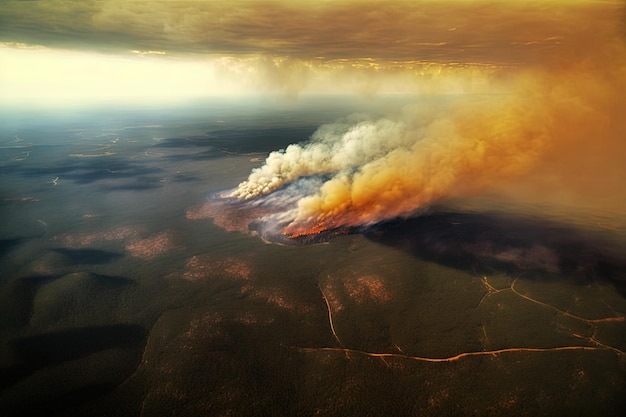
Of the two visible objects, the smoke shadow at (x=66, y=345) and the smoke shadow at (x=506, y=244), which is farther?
the smoke shadow at (x=506, y=244)

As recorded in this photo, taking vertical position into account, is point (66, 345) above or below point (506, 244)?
above

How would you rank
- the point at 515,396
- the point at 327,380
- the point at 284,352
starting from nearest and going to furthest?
the point at 515,396, the point at 327,380, the point at 284,352

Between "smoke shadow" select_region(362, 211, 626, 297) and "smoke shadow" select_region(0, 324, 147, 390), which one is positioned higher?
"smoke shadow" select_region(0, 324, 147, 390)

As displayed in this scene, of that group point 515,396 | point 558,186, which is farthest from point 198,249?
point 558,186

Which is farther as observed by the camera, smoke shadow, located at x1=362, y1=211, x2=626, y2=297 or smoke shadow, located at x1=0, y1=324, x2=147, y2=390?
smoke shadow, located at x1=362, y1=211, x2=626, y2=297

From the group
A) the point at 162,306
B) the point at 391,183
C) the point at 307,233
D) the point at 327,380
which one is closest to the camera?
the point at 327,380

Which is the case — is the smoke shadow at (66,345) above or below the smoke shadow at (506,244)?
above

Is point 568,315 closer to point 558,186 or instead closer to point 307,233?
point 307,233

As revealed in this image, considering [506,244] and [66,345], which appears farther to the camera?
[506,244]
